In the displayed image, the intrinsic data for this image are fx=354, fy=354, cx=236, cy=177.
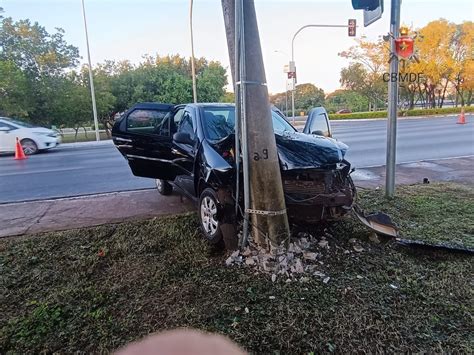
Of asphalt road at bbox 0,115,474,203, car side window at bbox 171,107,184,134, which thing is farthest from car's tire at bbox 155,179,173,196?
car side window at bbox 171,107,184,134

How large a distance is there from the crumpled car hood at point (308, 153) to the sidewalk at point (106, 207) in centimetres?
205

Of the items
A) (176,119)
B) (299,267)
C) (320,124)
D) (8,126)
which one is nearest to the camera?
(299,267)

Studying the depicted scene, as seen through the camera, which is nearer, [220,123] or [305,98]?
[220,123]

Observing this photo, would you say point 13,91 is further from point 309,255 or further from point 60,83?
point 309,255

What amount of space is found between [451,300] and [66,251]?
366 cm

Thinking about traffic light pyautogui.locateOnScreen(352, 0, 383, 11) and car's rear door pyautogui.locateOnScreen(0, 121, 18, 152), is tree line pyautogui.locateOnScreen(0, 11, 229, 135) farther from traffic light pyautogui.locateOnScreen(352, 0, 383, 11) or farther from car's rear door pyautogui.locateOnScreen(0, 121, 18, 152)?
traffic light pyautogui.locateOnScreen(352, 0, 383, 11)

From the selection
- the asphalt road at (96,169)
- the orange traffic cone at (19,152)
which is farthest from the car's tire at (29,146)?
the asphalt road at (96,169)

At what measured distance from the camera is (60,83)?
22594 millimetres

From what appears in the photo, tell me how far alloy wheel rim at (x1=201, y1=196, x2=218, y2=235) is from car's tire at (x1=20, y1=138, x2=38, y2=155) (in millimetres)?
12850

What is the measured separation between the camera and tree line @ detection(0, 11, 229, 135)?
2091cm

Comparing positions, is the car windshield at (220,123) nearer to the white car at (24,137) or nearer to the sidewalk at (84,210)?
the sidewalk at (84,210)

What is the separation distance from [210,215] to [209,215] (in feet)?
0.09

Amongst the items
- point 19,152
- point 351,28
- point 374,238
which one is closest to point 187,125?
point 374,238

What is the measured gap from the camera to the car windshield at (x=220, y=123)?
4.40 metres
